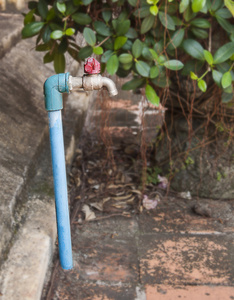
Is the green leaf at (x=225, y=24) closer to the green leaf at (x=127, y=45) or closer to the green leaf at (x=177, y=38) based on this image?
the green leaf at (x=177, y=38)

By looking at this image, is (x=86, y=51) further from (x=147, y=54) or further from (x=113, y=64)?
(x=147, y=54)

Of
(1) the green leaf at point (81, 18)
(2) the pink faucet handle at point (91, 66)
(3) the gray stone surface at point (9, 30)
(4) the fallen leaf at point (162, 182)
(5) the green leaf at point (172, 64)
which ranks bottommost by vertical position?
(4) the fallen leaf at point (162, 182)

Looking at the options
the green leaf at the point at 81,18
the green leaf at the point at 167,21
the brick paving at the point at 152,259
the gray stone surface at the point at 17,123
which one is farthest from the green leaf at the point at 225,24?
the gray stone surface at the point at 17,123

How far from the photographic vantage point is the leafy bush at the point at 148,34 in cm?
210

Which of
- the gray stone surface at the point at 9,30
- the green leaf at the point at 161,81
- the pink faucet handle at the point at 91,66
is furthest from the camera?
the gray stone surface at the point at 9,30

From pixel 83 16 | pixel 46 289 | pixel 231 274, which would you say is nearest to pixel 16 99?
pixel 83 16

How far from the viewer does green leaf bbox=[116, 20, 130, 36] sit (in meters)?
2.12

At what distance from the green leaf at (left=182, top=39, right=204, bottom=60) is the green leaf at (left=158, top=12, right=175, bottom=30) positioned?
0.47ft

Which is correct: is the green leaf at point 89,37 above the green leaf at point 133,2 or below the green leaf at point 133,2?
below

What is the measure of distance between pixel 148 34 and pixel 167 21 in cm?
19

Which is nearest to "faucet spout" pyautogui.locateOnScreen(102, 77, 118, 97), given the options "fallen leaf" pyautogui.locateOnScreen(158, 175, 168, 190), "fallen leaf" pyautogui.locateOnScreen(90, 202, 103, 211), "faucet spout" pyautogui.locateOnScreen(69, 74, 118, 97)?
"faucet spout" pyautogui.locateOnScreen(69, 74, 118, 97)

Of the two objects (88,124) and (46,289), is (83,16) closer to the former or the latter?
(46,289)

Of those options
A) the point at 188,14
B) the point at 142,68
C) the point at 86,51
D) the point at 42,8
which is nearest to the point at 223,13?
the point at 188,14

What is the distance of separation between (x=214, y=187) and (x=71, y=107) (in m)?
1.49
